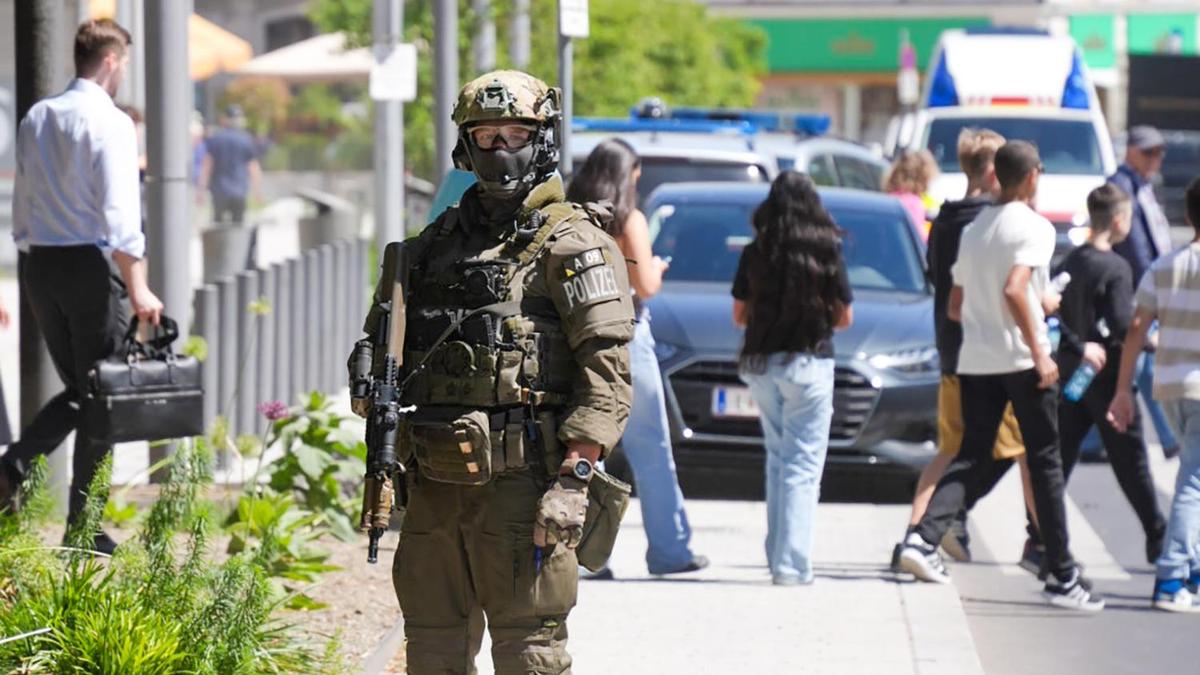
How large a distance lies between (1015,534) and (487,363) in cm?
549

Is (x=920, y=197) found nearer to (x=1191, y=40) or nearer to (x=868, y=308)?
(x=868, y=308)

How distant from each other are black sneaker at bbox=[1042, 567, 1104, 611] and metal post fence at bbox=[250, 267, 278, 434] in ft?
15.3

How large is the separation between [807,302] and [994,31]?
58.8 ft

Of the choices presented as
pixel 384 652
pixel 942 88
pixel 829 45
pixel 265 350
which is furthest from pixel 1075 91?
pixel 829 45

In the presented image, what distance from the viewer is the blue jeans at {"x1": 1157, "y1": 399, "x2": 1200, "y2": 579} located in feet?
27.2

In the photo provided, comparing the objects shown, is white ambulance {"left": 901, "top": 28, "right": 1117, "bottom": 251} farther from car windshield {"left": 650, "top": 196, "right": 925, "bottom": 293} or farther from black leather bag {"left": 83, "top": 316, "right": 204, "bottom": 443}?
black leather bag {"left": 83, "top": 316, "right": 204, "bottom": 443}

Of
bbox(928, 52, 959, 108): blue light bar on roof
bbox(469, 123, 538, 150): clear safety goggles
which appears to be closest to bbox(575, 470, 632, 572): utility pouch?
bbox(469, 123, 538, 150): clear safety goggles

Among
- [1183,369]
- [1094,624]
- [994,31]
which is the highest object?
[994,31]

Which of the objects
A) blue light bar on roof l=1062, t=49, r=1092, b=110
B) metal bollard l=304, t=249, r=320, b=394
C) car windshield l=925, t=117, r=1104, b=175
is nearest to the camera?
metal bollard l=304, t=249, r=320, b=394

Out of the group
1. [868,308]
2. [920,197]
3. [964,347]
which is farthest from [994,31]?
[964,347]

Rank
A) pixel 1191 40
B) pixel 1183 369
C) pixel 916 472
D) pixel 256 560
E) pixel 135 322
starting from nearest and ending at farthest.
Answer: pixel 256 560 → pixel 135 322 → pixel 1183 369 → pixel 916 472 → pixel 1191 40

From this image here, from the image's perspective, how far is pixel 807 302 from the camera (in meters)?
8.25

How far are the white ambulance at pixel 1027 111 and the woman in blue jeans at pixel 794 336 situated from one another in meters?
8.63

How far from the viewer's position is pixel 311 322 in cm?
1354
